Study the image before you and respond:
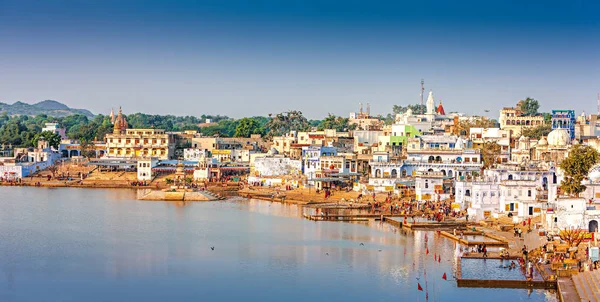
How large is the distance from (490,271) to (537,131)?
3964 cm

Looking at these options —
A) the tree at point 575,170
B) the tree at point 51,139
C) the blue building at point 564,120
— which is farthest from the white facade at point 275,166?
the tree at point 575,170

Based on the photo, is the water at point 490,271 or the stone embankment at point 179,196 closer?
the water at point 490,271

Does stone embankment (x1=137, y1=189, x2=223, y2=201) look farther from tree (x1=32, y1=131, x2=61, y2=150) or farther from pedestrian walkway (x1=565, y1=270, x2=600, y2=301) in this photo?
pedestrian walkway (x1=565, y1=270, x2=600, y2=301)

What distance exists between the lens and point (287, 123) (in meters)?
82.9

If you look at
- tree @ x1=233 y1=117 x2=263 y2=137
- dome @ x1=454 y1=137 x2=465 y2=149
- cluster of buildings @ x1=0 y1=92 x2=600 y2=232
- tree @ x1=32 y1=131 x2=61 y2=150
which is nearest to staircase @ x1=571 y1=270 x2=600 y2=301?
cluster of buildings @ x1=0 y1=92 x2=600 y2=232

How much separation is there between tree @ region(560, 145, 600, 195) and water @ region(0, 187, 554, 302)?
6602 mm

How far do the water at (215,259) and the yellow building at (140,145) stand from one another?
78.7 feet

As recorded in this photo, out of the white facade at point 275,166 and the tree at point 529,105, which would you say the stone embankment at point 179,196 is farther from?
the tree at point 529,105

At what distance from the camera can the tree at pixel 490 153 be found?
179 ft

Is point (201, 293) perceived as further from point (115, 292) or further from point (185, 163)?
point (185, 163)

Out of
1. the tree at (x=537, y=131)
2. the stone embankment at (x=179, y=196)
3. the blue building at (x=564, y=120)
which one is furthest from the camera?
the tree at (x=537, y=131)

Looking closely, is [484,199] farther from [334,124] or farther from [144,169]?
[334,124]

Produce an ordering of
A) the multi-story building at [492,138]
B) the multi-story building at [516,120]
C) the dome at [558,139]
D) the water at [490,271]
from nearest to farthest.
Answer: the water at [490,271]
the dome at [558,139]
the multi-story building at [492,138]
the multi-story building at [516,120]

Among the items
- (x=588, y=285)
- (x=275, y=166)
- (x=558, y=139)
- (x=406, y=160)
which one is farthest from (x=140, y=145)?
(x=588, y=285)
